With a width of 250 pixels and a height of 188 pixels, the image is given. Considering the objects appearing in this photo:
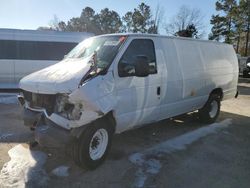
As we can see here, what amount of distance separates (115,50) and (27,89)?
5.14 ft

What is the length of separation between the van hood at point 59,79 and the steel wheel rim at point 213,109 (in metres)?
4.18

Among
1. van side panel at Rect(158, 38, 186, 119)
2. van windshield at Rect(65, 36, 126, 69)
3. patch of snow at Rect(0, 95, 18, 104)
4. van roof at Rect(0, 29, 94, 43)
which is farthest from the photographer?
van roof at Rect(0, 29, 94, 43)

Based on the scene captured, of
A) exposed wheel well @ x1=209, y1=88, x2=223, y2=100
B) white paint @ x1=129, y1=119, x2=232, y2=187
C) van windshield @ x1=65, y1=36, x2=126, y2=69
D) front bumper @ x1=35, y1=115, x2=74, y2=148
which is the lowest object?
white paint @ x1=129, y1=119, x2=232, y2=187

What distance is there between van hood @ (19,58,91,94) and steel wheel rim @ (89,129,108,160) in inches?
35.1

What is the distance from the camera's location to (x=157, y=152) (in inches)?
215

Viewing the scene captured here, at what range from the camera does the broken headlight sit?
426cm

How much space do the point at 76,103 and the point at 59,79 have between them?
49 centimetres

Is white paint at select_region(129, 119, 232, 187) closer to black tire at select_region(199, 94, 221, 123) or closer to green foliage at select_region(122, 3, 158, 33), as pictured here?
black tire at select_region(199, 94, 221, 123)

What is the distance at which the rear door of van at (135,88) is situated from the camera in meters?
4.93

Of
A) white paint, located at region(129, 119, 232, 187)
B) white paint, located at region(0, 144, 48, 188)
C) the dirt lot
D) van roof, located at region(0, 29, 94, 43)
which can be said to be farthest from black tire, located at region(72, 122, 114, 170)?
van roof, located at region(0, 29, 94, 43)

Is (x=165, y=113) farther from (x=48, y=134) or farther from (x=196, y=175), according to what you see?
(x=48, y=134)

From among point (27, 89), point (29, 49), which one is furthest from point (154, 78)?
point (29, 49)

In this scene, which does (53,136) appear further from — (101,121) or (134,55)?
(134,55)

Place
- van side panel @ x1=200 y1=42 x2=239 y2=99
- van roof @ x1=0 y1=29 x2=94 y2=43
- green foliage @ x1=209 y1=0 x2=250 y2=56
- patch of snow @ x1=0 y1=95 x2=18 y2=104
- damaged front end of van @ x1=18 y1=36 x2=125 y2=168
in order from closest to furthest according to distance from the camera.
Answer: damaged front end of van @ x1=18 y1=36 x2=125 y2=168 → van side panel @ x1=200 y1=42 x2=239 y2=99 → patch of snow @ x1=0 y1=95 x2=18 y2=104 → van roof @ x1=0 y1=29 x2=94 y2=43 → green foliage @ x1=209 y1=0 x2=250 y2=56
